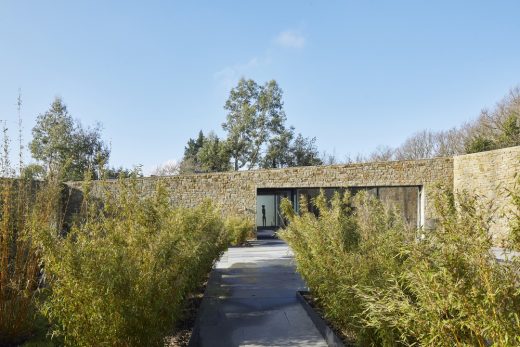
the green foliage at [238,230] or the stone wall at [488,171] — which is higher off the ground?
the stone wall at [488,171]

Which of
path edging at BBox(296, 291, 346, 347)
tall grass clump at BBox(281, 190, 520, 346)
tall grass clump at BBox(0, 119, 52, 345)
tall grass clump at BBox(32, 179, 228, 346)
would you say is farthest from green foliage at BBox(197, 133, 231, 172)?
tall grass clump at BBox(281, 190, 520, 346)

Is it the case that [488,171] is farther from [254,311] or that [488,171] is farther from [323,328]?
[323,328]

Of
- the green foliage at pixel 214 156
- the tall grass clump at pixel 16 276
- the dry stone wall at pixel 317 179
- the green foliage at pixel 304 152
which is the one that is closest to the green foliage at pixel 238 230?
the dry stone wall at pixel 317 179

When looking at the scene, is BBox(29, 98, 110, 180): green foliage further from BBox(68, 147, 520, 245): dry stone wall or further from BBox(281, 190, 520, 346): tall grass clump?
BBox(281, 190, 520, 346): tall grass clump

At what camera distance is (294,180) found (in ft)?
51.0

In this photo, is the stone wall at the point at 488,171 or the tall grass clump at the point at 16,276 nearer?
the tall grass clump at the point at 16,276

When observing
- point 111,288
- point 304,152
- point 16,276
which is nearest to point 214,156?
point 304,152

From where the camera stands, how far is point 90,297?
2625 mm

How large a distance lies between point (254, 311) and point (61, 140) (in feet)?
71.8

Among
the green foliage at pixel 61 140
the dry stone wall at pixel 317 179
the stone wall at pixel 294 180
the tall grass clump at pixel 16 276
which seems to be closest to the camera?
the tall grass clump at pixel 16 276

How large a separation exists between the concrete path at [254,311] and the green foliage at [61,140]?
18.0 m

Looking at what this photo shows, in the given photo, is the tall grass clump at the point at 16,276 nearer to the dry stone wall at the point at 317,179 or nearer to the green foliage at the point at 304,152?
the dry stone wall at the point at 317,179

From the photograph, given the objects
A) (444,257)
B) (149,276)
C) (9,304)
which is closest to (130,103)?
(9,304)

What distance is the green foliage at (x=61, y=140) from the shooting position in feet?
77.4
